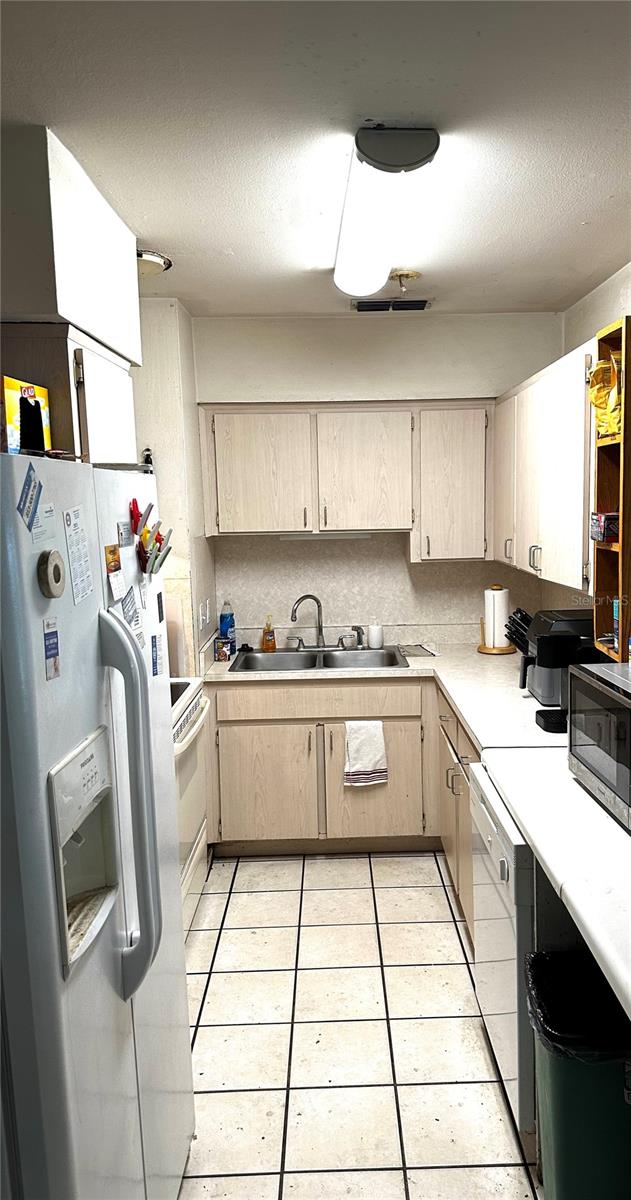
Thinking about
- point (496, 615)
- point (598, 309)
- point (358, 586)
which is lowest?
point (496, 615)

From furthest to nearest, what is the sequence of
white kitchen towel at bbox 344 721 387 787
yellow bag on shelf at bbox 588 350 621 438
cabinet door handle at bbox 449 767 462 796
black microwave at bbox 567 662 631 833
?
white kitchen towel at bbox 344 721 387 787
cabinet door handle at bbox 449 767 462 796
yellow bag on shelf at bbox 588 350 621 438
black microwave at bbox 567 662 631 833

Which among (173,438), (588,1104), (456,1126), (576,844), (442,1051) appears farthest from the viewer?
(173,438)

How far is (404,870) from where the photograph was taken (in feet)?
11.7

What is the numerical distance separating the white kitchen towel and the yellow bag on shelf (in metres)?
1.79

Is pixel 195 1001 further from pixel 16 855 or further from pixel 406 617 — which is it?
pixel 406 617

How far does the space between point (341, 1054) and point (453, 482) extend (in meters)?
2.53

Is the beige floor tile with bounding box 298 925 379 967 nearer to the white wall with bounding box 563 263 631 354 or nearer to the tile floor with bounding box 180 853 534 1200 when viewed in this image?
the tile floor with bounding box 180 853 534 1200

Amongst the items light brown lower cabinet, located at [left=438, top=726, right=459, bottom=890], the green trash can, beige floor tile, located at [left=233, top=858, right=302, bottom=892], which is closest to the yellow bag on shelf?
light brown lower cabinet, located at [left=438, top=726, right=459, bottom=890]

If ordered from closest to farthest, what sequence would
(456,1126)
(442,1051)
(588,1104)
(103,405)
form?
(588,1104)
(456,1126)
(103,405)
(442,1051)

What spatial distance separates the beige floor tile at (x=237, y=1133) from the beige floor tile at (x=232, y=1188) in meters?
0.02

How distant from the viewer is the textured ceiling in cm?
148

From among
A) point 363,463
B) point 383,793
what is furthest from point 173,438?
point 383,793

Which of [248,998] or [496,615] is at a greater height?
[496,615]

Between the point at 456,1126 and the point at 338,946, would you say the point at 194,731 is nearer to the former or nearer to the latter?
the point at 338,946
